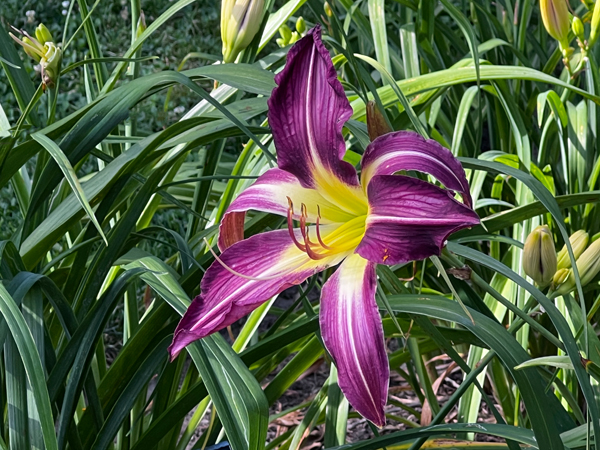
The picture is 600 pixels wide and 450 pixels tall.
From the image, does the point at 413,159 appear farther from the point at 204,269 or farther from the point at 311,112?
the point at 204,269

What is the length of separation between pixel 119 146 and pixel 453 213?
2.21ft

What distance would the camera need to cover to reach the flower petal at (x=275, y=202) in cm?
49

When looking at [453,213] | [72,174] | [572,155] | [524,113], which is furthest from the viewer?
[524,113]

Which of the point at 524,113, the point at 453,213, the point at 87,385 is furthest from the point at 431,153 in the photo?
the point at 524,113

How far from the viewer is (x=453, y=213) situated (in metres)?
0.35

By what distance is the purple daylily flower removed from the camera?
0.37m

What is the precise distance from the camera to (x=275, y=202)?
0.50m

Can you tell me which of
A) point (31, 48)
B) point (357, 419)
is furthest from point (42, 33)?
point (357, 419)

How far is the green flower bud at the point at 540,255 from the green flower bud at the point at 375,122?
0.61ft

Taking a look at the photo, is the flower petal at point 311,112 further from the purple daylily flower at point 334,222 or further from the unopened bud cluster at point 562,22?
the unopened bud cluster at point 562,22

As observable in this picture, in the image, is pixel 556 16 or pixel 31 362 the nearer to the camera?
pixel 31 362

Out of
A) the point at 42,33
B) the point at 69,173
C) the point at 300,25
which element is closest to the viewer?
the point at 69,173

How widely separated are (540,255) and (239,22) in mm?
375

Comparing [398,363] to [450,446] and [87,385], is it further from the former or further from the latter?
[87,385]
